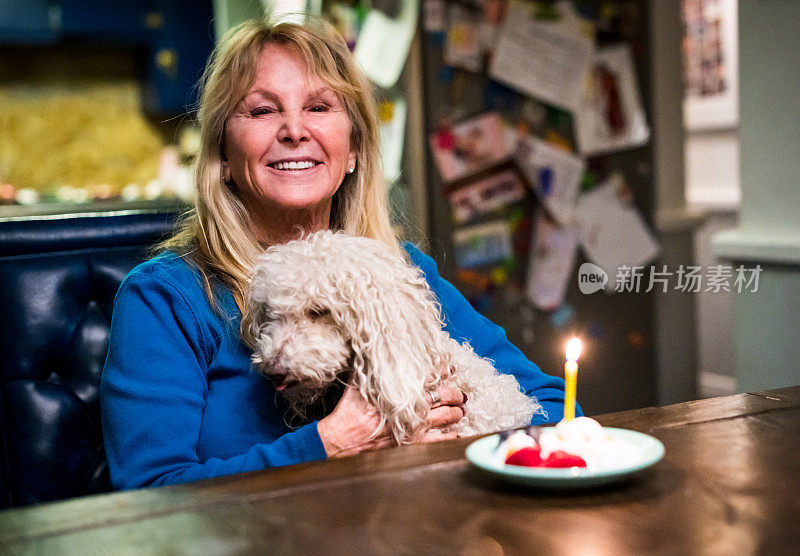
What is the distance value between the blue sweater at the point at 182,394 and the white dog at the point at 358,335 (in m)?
0.07

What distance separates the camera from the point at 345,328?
4.13ft

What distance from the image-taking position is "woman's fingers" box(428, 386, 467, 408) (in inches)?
50.7

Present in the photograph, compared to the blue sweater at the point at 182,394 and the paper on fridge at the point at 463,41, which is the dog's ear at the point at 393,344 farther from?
the paper on fridge at the point at 463,41

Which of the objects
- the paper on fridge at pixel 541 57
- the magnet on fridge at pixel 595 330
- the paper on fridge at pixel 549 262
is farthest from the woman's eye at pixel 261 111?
the magnet on fridge at pixel 595 330

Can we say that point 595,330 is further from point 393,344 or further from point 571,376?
point 571,376

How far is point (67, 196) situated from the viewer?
5125mm

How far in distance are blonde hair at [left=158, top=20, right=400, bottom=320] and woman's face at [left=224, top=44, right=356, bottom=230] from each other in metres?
0.02

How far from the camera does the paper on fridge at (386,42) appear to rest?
2.97 m

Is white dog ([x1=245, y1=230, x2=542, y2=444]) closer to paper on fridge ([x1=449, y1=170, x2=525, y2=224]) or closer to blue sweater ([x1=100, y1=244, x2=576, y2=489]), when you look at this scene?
blue sweater ([x1=100, y1=244, x2=576, y2=489])

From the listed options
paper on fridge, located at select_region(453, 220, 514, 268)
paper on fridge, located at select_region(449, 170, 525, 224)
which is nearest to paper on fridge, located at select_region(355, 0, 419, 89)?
paper on fridge, located at select_region(449, 170, 525, 224)

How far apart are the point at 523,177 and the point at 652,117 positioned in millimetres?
595

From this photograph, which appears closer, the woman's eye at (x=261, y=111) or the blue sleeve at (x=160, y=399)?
the blue sleeve at (x=160, y=399)

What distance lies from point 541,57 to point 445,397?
84.1 inches

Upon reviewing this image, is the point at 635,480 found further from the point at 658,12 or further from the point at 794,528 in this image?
the point at 658,12
